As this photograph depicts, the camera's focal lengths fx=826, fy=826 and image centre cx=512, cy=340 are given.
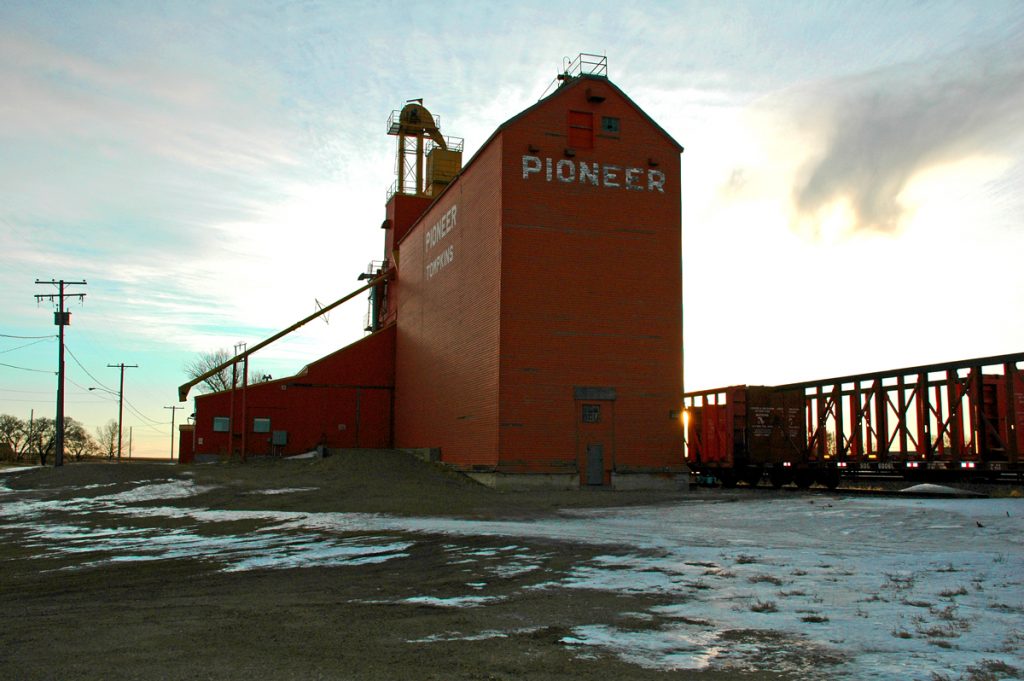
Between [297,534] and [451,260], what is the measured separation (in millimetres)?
21547

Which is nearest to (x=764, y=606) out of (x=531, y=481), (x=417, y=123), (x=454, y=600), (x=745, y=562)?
(x=745, y=562)

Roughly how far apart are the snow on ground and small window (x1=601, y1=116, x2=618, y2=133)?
15877mm

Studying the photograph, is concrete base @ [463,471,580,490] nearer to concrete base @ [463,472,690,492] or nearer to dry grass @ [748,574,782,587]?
concrete base @ [463,472,690,492]

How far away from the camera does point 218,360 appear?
3880 inches

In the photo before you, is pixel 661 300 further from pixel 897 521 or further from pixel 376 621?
pixel 376 621

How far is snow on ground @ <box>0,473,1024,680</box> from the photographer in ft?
22.8

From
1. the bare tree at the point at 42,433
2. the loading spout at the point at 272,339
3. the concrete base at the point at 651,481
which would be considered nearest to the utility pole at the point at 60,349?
the loading spout at the point at 272,339

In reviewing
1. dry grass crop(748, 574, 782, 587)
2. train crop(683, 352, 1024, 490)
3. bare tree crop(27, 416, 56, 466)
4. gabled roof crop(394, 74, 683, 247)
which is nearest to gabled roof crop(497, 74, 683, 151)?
gabled roof crop(394, 74, 683, 247)

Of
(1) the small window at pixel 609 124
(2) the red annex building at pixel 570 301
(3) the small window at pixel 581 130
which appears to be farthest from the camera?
(1) the small window at pixel 609 124

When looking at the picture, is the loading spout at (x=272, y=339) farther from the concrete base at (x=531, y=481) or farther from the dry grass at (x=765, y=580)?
the dry grass at (x=765, y=580)

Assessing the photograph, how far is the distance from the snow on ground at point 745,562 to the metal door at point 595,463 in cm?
738

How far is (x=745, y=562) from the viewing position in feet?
37.6

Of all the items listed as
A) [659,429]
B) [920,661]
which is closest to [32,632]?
[920,661]

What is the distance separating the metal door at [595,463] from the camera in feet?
97.9
